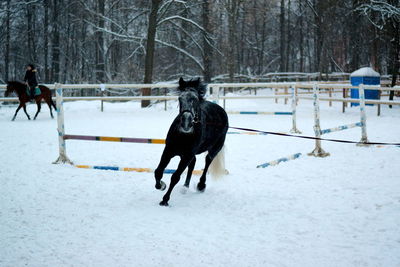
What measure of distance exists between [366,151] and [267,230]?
4871 mm

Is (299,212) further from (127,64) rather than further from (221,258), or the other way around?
(127,64)

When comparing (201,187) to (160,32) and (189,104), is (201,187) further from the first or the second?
(160,32)

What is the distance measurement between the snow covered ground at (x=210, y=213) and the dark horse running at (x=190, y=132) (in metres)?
0.45

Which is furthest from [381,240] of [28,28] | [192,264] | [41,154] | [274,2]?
[274,2]

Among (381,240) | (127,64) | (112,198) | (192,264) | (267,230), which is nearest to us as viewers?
(192,264)

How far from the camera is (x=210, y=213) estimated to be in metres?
4.56

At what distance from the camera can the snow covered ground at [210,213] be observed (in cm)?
339

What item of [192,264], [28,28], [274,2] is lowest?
[192,264]

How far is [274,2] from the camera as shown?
3778 centimetres

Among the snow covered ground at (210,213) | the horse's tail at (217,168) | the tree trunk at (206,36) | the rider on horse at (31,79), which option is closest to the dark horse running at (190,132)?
the horse's tail at (217,168)

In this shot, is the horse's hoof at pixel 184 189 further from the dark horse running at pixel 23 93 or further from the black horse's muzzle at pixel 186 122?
the dark horse running at pixel 23 93

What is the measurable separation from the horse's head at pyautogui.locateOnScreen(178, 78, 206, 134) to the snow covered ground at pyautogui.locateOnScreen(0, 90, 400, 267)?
1088mm

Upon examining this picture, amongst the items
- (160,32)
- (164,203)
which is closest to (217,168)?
(164,203)

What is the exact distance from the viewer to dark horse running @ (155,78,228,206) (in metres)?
4.48
